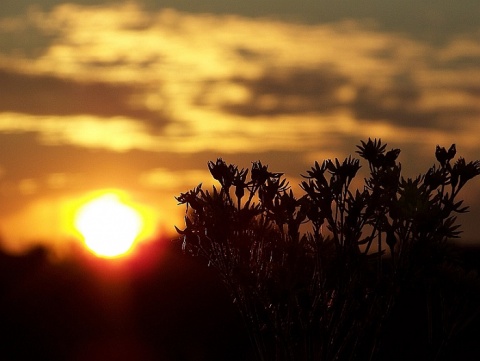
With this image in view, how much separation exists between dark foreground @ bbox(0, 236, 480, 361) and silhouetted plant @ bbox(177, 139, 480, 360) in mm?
2696

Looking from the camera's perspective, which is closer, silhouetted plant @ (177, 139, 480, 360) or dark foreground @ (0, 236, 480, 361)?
silhouetted plant @ (177, 139, 480, 360)

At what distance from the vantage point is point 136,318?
34.6 feet

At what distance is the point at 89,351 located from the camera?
30.7ft

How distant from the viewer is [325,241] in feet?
17.5

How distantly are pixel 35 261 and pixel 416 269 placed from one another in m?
10.4

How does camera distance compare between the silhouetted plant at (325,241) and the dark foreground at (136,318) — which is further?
the dark foreground at (136,318)

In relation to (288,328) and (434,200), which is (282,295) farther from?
(434,200)

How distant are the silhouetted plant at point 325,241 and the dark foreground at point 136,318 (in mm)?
2696

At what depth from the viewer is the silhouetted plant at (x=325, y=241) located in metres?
5.14

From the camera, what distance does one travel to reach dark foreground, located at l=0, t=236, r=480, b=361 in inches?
368

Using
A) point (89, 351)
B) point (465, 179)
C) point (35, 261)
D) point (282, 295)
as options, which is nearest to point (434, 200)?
point (465, 179)

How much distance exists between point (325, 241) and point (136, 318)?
18.5ft

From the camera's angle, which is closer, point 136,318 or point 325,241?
point 325,241

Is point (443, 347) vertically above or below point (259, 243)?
below
